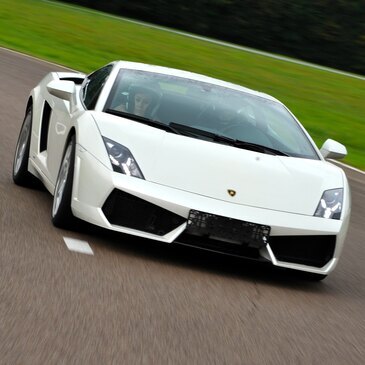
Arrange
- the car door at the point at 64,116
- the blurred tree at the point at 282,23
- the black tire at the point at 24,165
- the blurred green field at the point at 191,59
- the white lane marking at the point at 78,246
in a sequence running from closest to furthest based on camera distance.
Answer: the white lane marking at the point at 78,246 → the car door at the point at 64,116 → the black tire at the point at 24,165 → the blurred green field at the point at 191,59 → the blurred tree at the point at 282,23

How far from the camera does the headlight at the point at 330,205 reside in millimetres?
7523

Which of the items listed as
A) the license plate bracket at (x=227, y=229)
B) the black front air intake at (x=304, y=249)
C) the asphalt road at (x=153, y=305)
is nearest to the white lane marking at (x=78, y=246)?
the asphalt road at (x=153, y=305)

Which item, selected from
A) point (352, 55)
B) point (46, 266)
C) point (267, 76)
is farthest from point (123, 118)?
point (352, 55)

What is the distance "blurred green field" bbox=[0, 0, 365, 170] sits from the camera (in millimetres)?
25719

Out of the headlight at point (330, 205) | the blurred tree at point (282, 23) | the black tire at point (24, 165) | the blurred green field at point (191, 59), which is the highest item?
the headlight at point (330, 205)

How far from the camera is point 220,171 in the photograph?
24.5 ft

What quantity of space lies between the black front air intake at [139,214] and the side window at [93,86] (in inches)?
45.9

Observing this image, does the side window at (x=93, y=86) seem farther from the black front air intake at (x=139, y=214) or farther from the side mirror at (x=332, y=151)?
the side mirror at (x=332, y=151)

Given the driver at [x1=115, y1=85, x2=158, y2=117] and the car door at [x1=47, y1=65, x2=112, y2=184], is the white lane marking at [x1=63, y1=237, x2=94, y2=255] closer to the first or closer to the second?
the car door at [x1=47, y1=65, x2=112, y2=184]

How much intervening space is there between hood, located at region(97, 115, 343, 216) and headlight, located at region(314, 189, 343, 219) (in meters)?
0.04

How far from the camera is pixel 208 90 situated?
880cm

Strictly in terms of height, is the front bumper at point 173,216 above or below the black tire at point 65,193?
above

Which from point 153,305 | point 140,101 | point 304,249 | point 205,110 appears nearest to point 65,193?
point 140,101

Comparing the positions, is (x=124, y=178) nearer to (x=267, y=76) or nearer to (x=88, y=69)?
(x=88, y=69)
